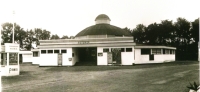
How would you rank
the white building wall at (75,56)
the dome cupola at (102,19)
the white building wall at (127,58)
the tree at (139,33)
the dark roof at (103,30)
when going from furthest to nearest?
the tree at (139,33) → the dome cupola at (102,19) → the dark roof at (103,30) → the white building wall at (75,56) → the white building wall at (127,58)

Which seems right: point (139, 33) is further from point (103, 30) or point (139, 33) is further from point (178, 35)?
point (103, 30)

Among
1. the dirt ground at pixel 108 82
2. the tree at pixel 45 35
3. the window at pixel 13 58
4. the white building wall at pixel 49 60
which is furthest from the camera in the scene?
the tree at pixel 45 35

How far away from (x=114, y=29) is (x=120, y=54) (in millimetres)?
9670

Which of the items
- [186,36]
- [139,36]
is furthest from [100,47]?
[139,36]

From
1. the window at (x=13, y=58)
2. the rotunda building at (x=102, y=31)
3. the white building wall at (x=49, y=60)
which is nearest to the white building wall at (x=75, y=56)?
the white building wall at (x=49, y=60)

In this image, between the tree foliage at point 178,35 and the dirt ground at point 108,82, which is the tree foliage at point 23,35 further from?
the dirt ground at point 108,82

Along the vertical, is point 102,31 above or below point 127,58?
above

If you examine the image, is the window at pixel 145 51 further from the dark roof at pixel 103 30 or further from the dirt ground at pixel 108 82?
the dirt ground at pixel 108 82

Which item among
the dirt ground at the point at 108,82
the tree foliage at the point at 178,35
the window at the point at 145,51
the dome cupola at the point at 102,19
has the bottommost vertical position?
the dirt ground at the point at 108,82

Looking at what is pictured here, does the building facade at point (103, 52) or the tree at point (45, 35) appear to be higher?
the tree at point (45, 35)

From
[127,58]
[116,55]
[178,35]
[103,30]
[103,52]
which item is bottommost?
[127,58]

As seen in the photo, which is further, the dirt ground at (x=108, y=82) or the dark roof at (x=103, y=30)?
the dark roof at (x=103, y=30)

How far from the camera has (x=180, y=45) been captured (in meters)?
47.3

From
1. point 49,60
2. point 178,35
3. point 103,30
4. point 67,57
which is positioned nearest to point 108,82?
point 67,57
